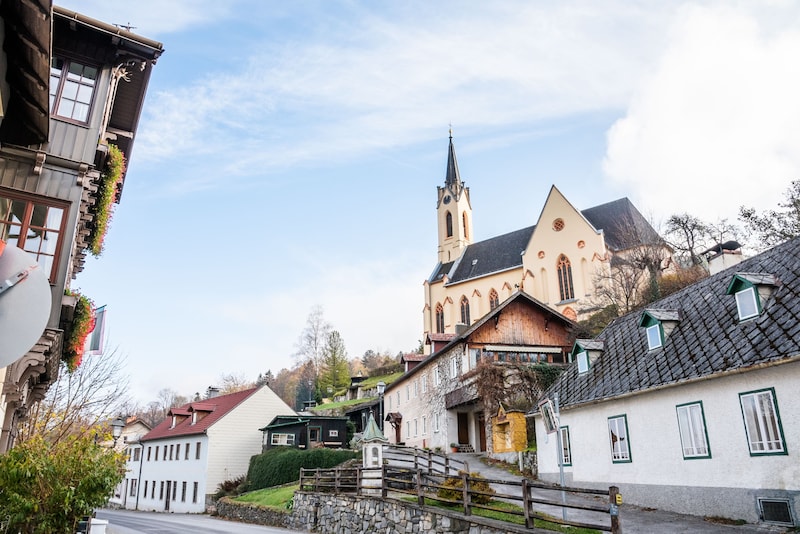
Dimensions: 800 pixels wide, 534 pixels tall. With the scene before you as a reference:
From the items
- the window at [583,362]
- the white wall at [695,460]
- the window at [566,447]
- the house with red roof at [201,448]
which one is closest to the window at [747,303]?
the white wall at [695,460]

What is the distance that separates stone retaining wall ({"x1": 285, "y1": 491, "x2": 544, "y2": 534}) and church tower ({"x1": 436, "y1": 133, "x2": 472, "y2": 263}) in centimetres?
5332

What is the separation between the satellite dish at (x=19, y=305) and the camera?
3.51 metres

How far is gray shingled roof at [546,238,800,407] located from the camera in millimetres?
13344

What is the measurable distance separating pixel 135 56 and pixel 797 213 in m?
32.1

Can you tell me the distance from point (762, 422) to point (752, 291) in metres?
3.39

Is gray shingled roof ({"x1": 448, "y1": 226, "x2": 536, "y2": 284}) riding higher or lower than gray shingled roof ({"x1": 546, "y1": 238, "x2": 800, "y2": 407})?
higher

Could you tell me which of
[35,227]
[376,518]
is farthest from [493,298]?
[35,227]

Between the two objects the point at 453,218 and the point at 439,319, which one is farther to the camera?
the point at 453,218

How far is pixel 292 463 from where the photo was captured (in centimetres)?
3475

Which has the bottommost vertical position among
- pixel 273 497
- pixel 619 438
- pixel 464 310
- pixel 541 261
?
pixel 273 497

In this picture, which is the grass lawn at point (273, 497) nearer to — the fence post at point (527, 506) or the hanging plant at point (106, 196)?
the hanging plant at point (106, 196)

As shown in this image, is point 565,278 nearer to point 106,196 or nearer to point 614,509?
point 614,509

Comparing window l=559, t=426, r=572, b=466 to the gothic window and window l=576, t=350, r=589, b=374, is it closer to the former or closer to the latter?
window l=576, t=350, r=589, b=374

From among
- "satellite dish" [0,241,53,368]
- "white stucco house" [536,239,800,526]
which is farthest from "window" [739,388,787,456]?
"satellite dish" [0,241,53,368]
